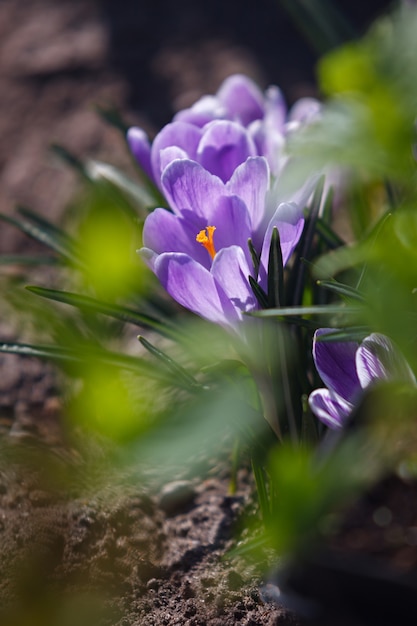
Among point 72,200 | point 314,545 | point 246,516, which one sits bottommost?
point 246,516

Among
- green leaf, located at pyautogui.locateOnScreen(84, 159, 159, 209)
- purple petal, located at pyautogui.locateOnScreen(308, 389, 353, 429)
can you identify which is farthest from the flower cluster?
green leaf, located at pyautogui.locateOnScreen(84, 159, 159, 209)

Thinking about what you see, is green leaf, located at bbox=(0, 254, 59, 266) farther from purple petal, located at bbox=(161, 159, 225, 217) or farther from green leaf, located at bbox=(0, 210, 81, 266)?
purple petal, located at bbox=(161, 159, 225, 217)

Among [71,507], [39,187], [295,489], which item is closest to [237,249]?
[295,489]

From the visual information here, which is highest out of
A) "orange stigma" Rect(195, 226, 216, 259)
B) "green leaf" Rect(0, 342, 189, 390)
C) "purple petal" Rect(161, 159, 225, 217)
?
"purple petal" Rect(161, 159, 225, 217)

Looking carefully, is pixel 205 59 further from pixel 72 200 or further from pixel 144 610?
pixel 144 610

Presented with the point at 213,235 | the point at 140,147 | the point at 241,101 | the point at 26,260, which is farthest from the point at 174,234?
the point at 26,260

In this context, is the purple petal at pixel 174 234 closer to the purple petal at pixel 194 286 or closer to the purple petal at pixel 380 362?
the purple petal at pixel 194 286

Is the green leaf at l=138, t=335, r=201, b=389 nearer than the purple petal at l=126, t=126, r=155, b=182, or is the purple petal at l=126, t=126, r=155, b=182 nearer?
the green leaf at l=138, t=335, r=201, b=389
